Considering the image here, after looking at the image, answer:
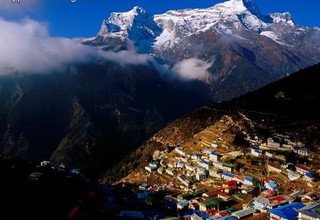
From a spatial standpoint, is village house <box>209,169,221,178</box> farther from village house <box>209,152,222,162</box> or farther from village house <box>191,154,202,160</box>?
village house <box>191,154,202,160</box>

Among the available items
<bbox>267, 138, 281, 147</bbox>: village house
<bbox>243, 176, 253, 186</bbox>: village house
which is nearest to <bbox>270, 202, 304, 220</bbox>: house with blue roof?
<bbox>243, 176, 253, 186</bbox>: village house

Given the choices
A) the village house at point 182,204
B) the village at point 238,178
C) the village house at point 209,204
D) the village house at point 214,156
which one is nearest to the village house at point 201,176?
the village at point 238,178

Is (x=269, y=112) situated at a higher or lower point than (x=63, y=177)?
higher

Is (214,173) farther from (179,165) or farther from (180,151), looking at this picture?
(180,151)

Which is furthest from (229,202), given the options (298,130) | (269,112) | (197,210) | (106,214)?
(269,112)

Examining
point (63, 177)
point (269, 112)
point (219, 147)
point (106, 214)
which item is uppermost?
point (269, 112)

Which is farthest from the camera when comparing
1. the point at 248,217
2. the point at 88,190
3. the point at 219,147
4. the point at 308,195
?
the point at 219,147

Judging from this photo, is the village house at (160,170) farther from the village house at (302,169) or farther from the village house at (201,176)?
the village house at (302,169)

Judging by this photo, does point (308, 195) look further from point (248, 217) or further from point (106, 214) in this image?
point (106, 214)
